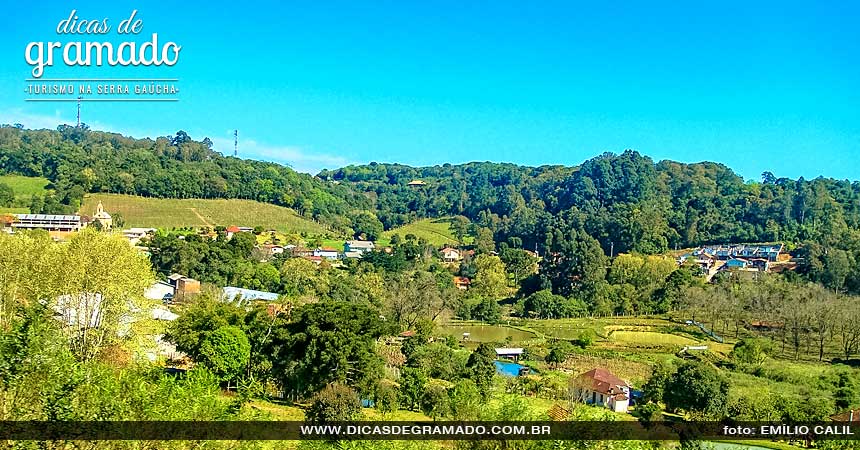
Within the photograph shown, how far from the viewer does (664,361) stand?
Answer: 1085 inches

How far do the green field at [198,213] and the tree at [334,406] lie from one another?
44720mm

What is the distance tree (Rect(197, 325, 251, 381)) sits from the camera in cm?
1700

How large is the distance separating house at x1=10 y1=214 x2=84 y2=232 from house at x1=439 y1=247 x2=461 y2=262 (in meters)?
27.3

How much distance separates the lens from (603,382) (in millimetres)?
21469

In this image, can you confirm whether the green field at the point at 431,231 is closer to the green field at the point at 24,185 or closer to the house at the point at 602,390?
the green field at the point at 24,185

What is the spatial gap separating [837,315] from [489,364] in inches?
650

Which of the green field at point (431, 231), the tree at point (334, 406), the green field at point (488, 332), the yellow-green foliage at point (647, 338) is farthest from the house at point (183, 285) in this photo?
the green field at point (431, 231)

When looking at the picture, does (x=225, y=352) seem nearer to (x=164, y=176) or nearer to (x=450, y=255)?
(x=450, y=255)

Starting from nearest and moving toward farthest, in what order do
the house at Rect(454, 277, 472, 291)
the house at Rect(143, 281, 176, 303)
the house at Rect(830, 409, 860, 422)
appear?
the house at Rect(830, 409, 860, 422) → the house at Rect(143, 281, 176, 303) → the house at Rect(454, 277, 472, 291)

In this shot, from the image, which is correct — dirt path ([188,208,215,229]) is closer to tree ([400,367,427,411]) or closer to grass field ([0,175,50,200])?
grass field ([0,175,50,200])

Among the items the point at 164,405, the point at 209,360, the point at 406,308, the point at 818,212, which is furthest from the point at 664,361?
the point at 818,212

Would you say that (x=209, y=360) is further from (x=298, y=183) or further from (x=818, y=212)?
(x=298, y=183)

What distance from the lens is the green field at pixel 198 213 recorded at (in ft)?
187

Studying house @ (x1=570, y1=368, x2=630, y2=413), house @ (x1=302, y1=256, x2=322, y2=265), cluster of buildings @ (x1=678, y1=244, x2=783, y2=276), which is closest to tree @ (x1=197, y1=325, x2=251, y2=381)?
house @ (x1=570, y1=368, x2=630, y2=413)
